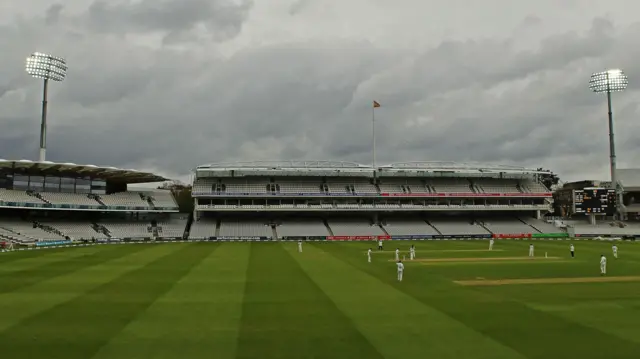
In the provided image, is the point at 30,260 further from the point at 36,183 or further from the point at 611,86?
the point at 611,86

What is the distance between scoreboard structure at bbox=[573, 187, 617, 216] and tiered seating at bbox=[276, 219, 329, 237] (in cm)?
3202

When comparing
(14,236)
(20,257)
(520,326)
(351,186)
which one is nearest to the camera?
(520,326)

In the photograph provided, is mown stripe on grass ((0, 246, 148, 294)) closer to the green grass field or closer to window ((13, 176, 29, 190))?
the green grass field

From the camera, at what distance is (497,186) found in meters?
66.3

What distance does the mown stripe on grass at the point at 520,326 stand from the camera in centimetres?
1046

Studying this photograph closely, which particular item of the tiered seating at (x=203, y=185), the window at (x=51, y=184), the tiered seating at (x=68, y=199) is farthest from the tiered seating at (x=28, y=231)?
the tiered seating at (x=203, y=185)

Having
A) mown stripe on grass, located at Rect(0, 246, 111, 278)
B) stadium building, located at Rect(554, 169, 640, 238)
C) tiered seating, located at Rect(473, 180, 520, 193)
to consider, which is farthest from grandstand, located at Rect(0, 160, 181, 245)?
stadium building, located at Rect(554, 169, 640, 238)

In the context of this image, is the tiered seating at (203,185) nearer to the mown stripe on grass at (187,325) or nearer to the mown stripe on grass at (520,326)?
the mown stripe on grass at (187,325)

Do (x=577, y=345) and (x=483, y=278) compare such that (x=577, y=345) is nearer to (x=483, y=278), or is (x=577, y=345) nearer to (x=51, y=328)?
(x=483, y=278)

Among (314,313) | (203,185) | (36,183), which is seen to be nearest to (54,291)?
(314,313)

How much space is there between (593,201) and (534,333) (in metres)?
50.5

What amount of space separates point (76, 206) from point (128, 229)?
6512mm

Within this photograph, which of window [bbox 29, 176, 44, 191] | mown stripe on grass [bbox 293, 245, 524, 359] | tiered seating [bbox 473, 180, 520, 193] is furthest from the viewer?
tiered seating [bbox 473, 180, 520, 193]

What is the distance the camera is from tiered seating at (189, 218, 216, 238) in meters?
54.7
